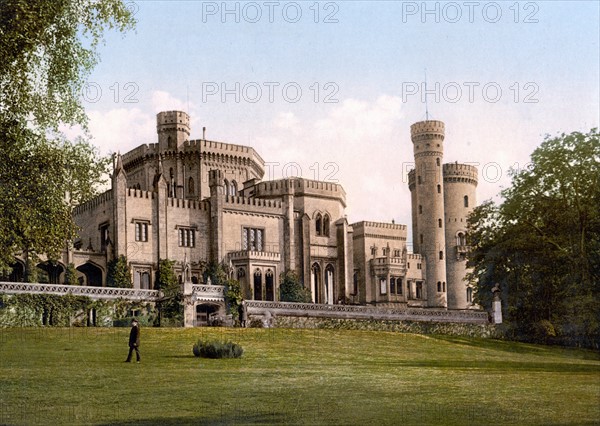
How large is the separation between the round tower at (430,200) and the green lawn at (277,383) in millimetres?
41495

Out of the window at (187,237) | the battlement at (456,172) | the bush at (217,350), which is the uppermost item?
the battlement at (456,172)

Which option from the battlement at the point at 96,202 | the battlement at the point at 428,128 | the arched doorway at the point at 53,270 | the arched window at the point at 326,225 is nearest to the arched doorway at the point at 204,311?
the arched doorway at the point at 53,270

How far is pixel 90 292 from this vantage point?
152 feet

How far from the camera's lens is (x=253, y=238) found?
62.2 m

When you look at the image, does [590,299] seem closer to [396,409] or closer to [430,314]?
[430,314]

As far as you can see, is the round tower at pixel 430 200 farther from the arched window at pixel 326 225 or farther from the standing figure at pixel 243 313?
the standing figure at pixel 243 313

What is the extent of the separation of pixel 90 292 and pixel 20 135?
2124 centimetres

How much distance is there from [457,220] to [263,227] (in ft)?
86.5

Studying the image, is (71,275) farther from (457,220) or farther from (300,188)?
(457,220)

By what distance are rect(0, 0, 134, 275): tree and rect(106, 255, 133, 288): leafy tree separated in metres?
26.0

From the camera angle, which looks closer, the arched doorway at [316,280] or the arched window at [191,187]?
the arched doorway at [316,280]

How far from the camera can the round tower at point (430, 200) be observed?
7912 centimetres

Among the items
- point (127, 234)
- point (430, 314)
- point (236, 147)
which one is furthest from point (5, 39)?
point (236, 147)

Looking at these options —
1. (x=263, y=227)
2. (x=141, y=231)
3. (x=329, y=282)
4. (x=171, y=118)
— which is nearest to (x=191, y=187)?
(x=171, y=118)
